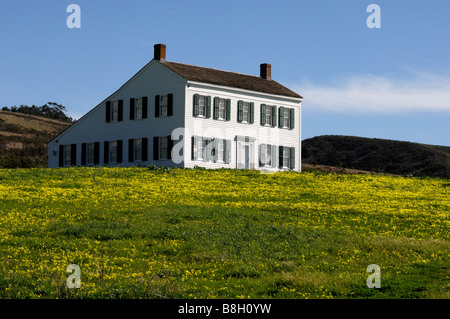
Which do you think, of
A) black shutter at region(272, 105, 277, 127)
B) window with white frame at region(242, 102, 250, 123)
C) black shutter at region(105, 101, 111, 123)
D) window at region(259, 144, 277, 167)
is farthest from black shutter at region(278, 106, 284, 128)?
black shutter at region(105, 101, 111, 123)

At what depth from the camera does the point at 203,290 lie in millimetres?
15398

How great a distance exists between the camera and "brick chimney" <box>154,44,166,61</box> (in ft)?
175

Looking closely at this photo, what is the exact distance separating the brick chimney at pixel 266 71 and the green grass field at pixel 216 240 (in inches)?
938

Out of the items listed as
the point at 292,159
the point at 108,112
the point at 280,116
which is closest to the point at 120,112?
the point at 108,112

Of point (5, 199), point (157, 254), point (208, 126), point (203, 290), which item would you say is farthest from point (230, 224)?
point (208, 126)

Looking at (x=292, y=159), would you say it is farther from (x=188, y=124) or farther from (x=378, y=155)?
(x=378, y=155)

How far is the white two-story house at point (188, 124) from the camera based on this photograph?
4909 cm

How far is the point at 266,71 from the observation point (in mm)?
60406

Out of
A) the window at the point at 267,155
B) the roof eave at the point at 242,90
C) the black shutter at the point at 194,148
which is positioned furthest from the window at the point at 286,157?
the black shutter at the point at 194,148

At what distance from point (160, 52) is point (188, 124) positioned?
25.1 feet

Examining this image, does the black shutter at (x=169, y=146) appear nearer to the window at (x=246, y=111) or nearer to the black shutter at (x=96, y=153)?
the window at (x=246, y=111)

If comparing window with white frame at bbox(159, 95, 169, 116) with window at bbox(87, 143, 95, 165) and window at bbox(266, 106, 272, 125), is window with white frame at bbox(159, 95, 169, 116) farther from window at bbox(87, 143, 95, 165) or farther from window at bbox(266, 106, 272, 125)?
window at bbox(266, 106, 272, 125)

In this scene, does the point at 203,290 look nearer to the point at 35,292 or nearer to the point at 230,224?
the point at 35,292

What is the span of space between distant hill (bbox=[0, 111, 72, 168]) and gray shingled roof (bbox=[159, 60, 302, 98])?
70.5 feet
